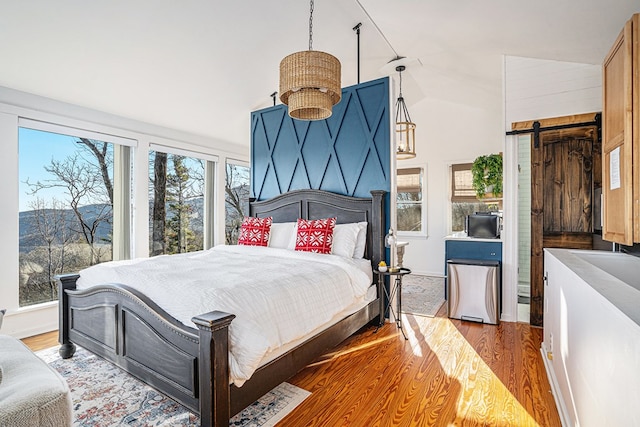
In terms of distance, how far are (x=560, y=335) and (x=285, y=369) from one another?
1.73m

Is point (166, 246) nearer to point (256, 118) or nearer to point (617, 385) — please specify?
point (256, 118)

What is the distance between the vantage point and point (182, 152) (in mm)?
5098

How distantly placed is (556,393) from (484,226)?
7.27ft

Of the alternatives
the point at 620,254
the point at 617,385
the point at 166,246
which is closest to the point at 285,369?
the point at 617,385

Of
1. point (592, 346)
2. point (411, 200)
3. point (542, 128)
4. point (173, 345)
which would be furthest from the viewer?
point (411, 200)

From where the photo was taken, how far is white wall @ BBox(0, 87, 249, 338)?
3.31m

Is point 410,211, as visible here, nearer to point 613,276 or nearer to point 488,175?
point 488,175

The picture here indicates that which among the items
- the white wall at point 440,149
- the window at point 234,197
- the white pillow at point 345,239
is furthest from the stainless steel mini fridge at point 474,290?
the window at point 234,197

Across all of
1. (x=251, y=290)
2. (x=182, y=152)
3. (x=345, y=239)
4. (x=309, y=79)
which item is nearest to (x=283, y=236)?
(x=345, y=239)

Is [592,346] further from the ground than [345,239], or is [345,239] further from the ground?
[345,239]

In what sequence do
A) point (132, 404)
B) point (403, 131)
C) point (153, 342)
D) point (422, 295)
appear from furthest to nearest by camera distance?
1. point (422, 295)
2. point (403, 131)
3. point (132, 404)
4. point (153, 342)

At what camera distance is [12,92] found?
3.33m

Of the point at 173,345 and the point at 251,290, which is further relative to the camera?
the point at 251,290

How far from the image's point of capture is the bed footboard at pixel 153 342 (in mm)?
1668
